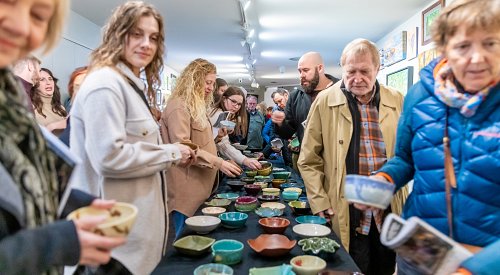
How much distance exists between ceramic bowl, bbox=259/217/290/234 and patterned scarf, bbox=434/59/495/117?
80cm

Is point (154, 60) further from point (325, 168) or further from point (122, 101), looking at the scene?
point (325, 168)

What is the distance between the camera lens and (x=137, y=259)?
1.24 m

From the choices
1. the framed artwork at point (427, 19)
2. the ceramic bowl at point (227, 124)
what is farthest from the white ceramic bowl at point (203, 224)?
the framed artwork at point (427, 19)

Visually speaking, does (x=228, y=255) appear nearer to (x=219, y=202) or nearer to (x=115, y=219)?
(x=115, y=219)

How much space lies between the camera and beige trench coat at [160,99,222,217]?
209cm

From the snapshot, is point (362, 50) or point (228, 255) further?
point (362, 50)

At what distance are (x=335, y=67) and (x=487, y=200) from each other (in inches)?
377

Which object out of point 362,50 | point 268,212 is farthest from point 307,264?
point 362,50

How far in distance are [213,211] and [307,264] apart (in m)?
0.74

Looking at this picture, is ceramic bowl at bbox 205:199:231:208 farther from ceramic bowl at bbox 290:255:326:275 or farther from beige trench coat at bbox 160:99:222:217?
ceramic bowl at bbox 290:255:326:275

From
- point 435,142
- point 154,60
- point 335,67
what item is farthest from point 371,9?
point 335,67

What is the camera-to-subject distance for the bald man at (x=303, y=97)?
2945mm

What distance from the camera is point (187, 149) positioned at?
1.60m

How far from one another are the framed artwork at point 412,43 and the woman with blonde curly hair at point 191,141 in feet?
11.0
